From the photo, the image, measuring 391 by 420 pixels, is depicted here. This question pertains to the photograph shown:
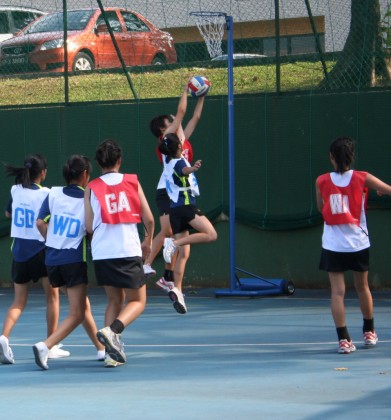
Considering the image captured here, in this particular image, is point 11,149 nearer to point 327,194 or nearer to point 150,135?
point 150,135

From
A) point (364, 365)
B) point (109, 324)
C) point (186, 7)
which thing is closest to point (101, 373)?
point (109, 324)

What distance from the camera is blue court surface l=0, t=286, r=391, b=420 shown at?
6.59 meters

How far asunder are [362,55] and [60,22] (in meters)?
4.62

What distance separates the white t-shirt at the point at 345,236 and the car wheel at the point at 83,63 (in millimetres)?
7540

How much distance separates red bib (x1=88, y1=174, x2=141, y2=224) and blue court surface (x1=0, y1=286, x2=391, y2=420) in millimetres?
1155

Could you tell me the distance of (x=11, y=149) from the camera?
1498 centimetres

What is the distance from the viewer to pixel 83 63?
623 inches

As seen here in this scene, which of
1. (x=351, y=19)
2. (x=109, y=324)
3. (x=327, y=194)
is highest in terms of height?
(x=351, y=19)

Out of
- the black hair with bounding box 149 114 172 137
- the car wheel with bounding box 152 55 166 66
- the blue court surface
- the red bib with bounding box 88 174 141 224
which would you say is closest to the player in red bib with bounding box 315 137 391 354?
the blue court surface

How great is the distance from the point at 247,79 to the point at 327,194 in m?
5.79

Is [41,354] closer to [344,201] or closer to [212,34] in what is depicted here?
[344,201]

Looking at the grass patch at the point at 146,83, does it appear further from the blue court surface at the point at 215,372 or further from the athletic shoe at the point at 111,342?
the athletic shoe at the point at 111,342

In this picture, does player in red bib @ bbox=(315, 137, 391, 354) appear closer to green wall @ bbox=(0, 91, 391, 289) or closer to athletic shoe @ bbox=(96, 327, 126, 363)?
athletic shoe @ bbox=(96, 327, 126, 363)

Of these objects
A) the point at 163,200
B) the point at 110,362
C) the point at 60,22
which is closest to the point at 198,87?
the point at 163,200
